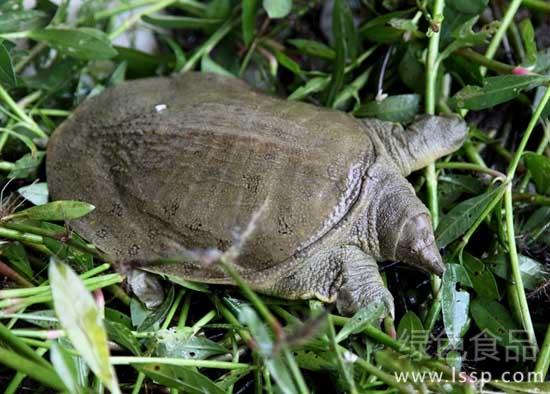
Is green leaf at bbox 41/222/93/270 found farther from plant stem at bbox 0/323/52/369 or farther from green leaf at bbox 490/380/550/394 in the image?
green leaf at bbox 490/380/550/394

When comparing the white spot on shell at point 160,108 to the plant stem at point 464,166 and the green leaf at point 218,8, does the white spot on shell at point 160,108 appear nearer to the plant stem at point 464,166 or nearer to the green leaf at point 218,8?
the green leaf at point 218,8

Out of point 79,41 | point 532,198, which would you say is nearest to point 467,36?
point 532,198

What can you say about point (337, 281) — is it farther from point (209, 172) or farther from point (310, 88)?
point (310, 88)

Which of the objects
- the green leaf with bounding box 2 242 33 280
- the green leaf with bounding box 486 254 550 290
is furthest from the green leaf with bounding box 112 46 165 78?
the green leaf with bounding box 486 254 550 290

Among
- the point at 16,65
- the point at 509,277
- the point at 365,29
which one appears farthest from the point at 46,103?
the point at 509,277

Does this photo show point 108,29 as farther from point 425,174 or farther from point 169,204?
point 425,174

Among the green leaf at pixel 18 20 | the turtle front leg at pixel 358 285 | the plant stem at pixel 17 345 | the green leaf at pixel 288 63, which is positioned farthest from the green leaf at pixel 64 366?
the green leaf at pixel 288 63

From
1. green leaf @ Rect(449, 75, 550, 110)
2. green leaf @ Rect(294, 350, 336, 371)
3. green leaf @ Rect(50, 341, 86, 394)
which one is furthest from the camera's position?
green leaf @ Rect(449, 75, 550, 110)
